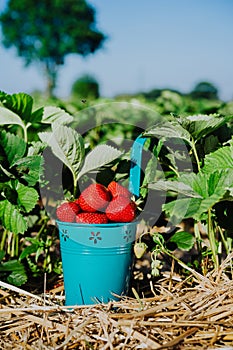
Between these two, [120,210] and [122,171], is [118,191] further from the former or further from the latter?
[122,171]

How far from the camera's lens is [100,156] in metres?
1.39

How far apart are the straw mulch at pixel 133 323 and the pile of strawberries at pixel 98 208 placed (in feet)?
0.73

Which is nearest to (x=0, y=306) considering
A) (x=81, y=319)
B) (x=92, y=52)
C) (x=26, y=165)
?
(x=81, y=319)

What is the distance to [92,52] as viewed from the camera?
32875mm

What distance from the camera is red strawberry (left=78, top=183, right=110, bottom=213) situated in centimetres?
133

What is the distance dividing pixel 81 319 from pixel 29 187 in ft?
1.34

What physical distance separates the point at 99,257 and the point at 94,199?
16 cm

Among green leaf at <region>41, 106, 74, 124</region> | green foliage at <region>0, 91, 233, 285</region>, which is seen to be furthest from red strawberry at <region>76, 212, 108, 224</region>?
green leaf at <region>41, 106, 74, 124</region>

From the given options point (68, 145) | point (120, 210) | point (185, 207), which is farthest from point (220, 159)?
point (68, 145)

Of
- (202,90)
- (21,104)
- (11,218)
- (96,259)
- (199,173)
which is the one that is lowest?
(96,259)

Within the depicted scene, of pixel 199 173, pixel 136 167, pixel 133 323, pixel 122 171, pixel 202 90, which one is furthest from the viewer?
pixel 202 90

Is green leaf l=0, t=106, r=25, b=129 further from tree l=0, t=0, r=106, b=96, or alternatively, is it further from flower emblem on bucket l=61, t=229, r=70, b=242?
tree l=0, t=0, r=106, b=96

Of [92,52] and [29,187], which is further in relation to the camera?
[92,52]

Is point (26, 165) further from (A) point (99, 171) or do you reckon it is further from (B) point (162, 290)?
(B) point (162, 290)
